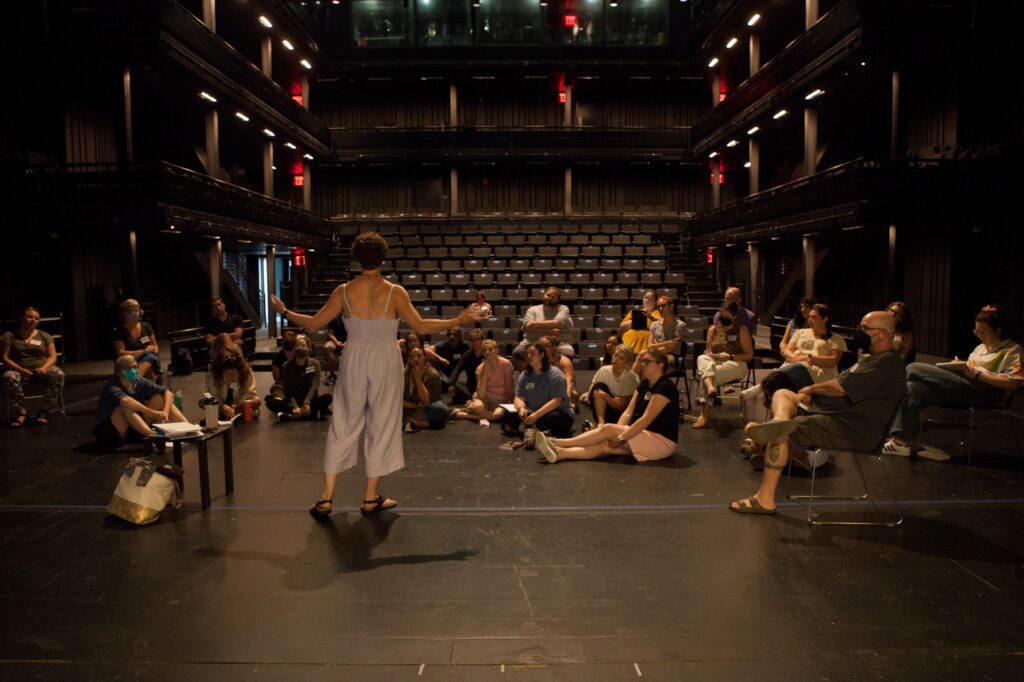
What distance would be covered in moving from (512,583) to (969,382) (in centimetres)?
444

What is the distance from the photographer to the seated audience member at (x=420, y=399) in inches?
270

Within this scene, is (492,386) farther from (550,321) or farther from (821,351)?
(821,351)

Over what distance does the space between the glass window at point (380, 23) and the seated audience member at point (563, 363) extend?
16942mm

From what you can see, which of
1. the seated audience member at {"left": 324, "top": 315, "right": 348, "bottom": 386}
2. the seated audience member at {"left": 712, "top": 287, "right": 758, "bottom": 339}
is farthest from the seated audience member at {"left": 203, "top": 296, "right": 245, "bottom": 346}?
the seated audience member at {"left": 712, "top": 287, "right": 758, "bottom": 339}

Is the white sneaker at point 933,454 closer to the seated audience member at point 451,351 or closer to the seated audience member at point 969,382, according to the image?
the seated audience member at point 969,382

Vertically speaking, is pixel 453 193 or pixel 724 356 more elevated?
pixel 453 193

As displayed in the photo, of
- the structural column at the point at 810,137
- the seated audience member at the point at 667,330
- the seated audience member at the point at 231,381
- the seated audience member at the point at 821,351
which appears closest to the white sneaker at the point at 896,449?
the seated audience member at the point at 821,351

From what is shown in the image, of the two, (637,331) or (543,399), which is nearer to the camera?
(543,399)

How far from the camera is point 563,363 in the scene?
731cm

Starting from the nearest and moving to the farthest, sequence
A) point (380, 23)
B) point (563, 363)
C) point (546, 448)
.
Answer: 1. point (546, 448)
2. point (563, 363)
3. point (380, 23)

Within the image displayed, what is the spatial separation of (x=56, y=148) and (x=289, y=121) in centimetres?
606

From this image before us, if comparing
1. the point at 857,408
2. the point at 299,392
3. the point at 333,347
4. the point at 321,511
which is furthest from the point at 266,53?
the point at 857,408

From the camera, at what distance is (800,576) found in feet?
10.8

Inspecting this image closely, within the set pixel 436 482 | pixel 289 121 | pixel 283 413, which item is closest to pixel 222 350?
pixel 283 413
